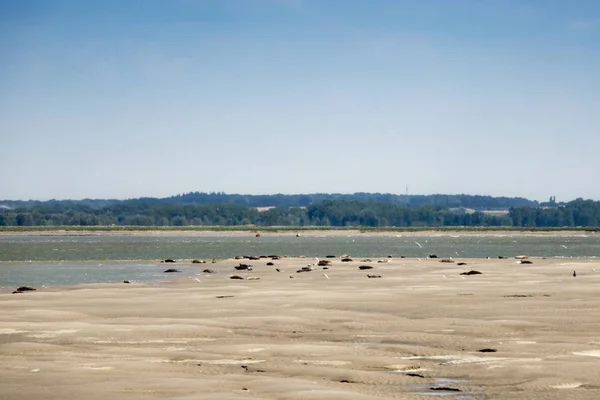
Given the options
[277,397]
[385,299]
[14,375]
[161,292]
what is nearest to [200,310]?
[385,299]

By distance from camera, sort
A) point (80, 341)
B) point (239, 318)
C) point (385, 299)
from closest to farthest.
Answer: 1. point (80, 341)
2. point (239, 318)
3. point (385, 299)

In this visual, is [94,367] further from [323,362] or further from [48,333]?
[48,333]

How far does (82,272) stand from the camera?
4553 cm

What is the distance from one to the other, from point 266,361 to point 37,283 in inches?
961

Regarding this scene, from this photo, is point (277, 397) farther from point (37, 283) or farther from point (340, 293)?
point (37, 283)

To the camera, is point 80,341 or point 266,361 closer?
point 266,361

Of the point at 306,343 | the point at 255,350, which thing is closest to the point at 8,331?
the point at 255,350

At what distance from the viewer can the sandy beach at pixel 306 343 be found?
37.4 ft

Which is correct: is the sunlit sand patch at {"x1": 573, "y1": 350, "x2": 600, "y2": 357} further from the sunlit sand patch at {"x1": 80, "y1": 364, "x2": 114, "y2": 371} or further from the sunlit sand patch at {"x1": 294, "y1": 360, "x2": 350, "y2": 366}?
the sunlit sand patch at {"x1": 80, "y1": 364, "x2": 114, "y2": 371}

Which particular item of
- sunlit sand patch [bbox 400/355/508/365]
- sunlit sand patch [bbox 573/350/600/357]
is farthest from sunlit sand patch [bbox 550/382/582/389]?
sunlit sand patch [bbox 573/350/600/357]

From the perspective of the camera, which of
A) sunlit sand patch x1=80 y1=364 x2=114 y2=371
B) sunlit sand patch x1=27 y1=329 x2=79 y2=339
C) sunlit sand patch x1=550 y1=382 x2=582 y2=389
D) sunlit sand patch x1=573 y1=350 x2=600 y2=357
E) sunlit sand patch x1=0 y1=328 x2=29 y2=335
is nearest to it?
sunlit sand patch x1=550 y1=382 x2=582 y2=389

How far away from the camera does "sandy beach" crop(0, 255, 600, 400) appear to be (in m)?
11.4

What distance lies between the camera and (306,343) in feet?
51.7

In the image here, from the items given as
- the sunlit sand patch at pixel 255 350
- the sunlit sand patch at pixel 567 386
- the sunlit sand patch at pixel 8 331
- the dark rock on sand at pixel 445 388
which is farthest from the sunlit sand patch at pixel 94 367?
the sunlit sand patch at pixel 567 386
